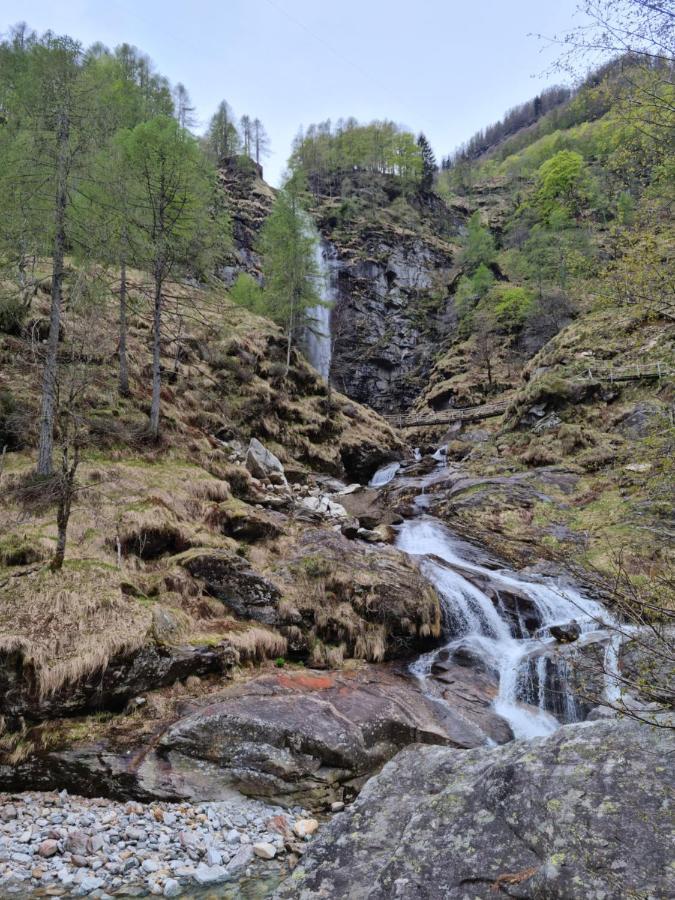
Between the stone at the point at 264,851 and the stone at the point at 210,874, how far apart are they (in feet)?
1.32

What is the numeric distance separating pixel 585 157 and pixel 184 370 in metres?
73.4

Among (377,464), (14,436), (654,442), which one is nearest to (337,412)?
(377,464)

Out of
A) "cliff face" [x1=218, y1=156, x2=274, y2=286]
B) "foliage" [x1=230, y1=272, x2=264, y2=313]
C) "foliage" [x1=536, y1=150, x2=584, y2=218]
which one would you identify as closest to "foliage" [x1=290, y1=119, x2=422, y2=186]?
"cliff face" [x1=218, y1=156, x2=274, y2=286]

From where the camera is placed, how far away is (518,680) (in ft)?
32.3

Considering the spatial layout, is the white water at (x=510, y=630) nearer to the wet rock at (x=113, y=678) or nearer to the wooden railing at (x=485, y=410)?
the wet rock at (x=113, y=678)

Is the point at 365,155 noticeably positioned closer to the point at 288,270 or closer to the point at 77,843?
the point at 288,270

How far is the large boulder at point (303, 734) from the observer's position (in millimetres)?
6066

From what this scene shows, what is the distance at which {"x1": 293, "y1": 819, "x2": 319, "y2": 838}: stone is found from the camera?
536cm

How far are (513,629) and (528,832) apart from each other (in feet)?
30.9

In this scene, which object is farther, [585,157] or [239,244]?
[585,157]

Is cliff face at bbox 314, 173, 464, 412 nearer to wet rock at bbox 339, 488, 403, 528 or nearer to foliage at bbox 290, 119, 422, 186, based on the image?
foliage at bbox 290, 119, 422, 186

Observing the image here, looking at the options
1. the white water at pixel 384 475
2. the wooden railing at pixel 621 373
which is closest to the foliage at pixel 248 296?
the white water at pixel 384 475

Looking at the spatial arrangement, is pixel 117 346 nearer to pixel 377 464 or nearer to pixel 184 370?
pixel 184 370

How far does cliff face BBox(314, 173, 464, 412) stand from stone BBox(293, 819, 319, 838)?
38.9m
